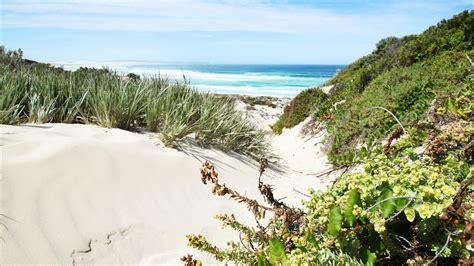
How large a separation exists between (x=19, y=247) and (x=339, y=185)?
222 centimetres

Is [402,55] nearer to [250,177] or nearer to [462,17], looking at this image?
[462,17]

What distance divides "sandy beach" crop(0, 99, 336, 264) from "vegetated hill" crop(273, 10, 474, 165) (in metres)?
1.95

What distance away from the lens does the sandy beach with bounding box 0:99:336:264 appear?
299 centimetres

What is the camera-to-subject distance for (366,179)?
2045 millimetres

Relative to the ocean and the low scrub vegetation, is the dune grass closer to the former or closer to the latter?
the ocean

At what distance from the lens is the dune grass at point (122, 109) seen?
543 cm

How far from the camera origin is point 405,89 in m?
6.82

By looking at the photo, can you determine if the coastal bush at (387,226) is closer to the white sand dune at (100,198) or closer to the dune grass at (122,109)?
the white sand dune at (100,198)

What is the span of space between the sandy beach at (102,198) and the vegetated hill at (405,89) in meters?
1.95

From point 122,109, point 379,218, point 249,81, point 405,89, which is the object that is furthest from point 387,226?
point 249,81

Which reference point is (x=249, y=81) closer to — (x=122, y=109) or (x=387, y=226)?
A: (x=122, y=109)

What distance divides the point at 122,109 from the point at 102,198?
237 centimetres

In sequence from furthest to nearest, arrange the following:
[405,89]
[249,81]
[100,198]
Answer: [249,81], [405,89], [100,198]

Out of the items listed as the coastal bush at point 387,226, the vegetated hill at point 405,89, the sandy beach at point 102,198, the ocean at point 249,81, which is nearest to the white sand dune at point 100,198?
the sandy beach at point 102,198
